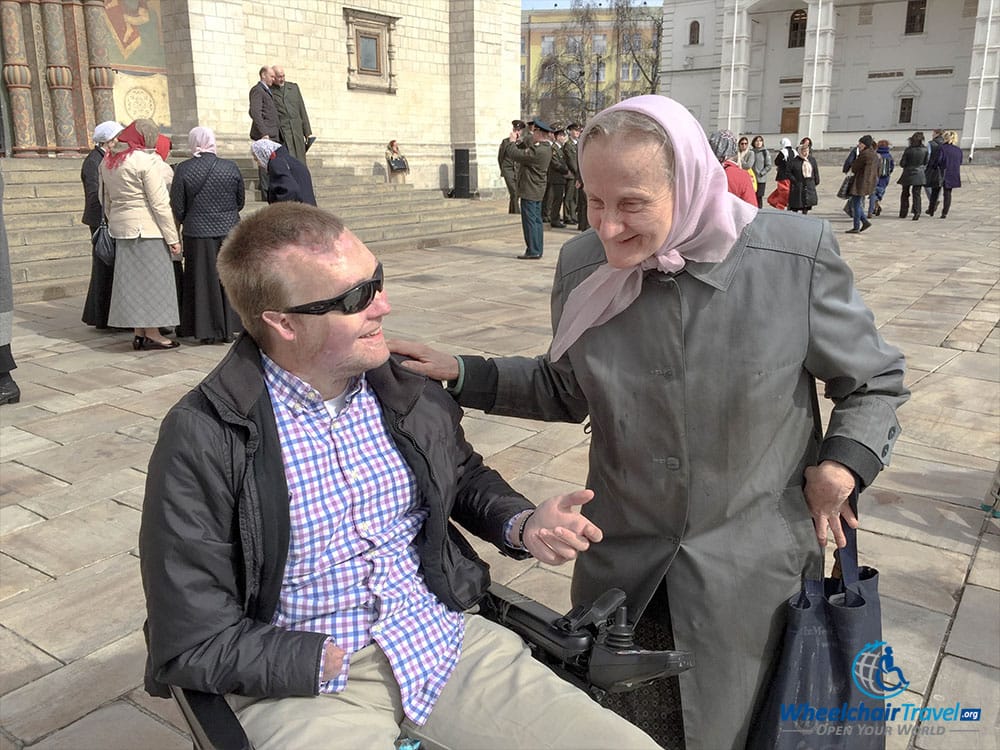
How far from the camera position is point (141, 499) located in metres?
4.26

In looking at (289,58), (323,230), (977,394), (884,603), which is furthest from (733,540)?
(289,58)

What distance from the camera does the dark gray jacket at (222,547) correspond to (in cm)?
155

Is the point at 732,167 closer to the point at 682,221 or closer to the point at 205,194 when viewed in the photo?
the point at 205,194

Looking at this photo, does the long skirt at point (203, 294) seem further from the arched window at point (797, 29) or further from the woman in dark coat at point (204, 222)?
the arched window at point (797, 29)

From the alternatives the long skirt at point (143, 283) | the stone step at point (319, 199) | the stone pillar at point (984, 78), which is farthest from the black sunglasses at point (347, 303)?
the stone pillar at point (984, 78)

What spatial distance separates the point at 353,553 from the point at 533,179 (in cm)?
1056

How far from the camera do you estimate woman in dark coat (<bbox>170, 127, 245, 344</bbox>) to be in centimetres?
712

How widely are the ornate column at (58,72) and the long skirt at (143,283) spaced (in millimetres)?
8371

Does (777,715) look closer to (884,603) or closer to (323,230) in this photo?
(323,230)

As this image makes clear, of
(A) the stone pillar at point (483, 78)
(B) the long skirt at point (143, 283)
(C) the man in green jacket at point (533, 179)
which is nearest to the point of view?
(B) the long skirt at point (143, 283)

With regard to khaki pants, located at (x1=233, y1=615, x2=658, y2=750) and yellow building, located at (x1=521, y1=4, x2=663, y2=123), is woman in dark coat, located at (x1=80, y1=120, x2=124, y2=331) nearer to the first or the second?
khaki pants, located at (x1=233, y1=615, x2=658, y2=750)

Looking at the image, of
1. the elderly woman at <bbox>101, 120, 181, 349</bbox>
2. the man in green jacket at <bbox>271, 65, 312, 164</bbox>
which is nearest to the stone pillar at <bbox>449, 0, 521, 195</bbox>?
the man in green jacket at <bbox>271, 65, 312, 164</bbox>

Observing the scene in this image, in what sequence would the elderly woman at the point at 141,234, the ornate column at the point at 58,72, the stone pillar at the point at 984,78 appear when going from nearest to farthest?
the elderly woman at the point at 141,234
the ornate column at the point at 58,72
the stone pillar at the point at 984,78

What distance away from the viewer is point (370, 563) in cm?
178
